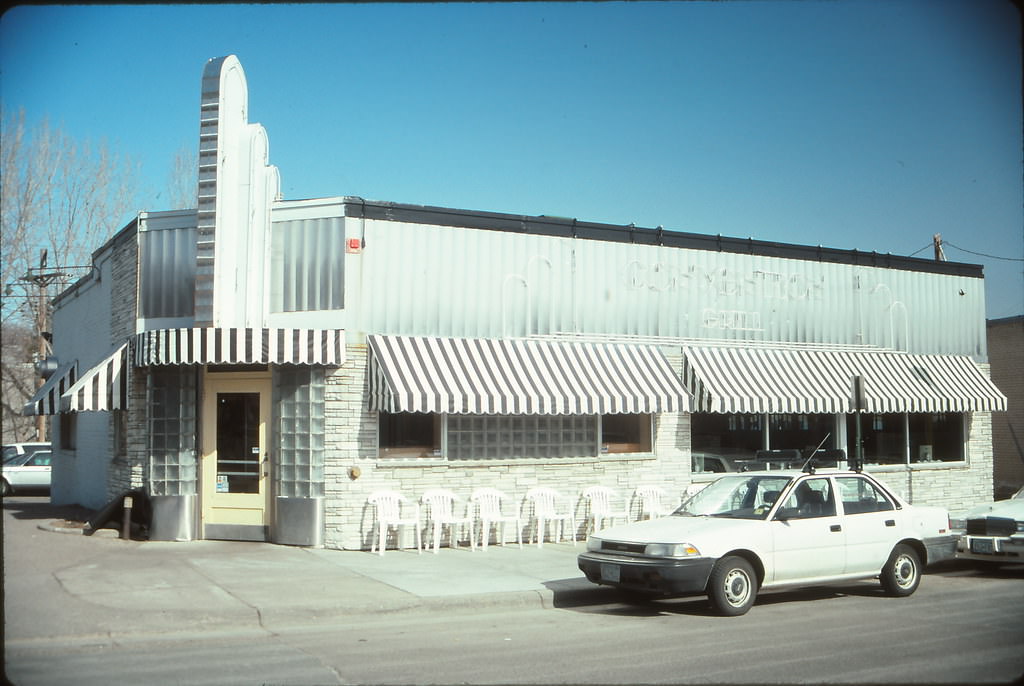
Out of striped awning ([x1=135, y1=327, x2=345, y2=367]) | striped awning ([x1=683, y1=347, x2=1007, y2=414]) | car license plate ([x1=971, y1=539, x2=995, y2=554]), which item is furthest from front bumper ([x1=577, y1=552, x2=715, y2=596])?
striped awning ([x1=683, y1=347, x2=1007, y2=414])

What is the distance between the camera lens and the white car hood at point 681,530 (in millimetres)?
10297

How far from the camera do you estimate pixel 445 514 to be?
1481 centimetres

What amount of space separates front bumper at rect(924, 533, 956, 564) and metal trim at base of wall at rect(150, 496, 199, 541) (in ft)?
33.9

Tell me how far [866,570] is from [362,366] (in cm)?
756

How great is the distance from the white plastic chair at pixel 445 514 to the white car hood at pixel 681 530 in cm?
387

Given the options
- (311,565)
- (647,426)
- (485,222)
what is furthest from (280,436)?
(647,426)

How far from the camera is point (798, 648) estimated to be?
839 centimetres

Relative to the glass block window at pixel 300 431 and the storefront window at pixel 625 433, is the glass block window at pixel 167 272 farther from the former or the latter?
the storefront window at pixel 625 433

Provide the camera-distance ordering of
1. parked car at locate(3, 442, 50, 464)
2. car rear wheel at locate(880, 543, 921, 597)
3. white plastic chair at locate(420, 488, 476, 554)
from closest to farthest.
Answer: car rear wheel at locate(880, 543, 921, 597), white plastic chair at locate(420, 488, 476, 554), parked car at locate(3, 442, 50, 464)

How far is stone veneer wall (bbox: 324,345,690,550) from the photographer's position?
14.3 metres

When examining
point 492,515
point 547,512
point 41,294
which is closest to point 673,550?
point 492,515

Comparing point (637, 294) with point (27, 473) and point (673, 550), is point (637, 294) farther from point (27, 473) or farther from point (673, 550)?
point (27, 473)

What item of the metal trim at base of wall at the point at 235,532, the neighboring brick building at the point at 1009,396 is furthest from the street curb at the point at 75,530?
the neighboring brick building at the point at 1009,396

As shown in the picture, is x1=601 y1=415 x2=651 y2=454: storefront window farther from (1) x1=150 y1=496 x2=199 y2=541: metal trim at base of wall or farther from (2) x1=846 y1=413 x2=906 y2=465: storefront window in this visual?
(1) x1=150 y1=496 x2=199 y2=541: metal trim at base of wall
